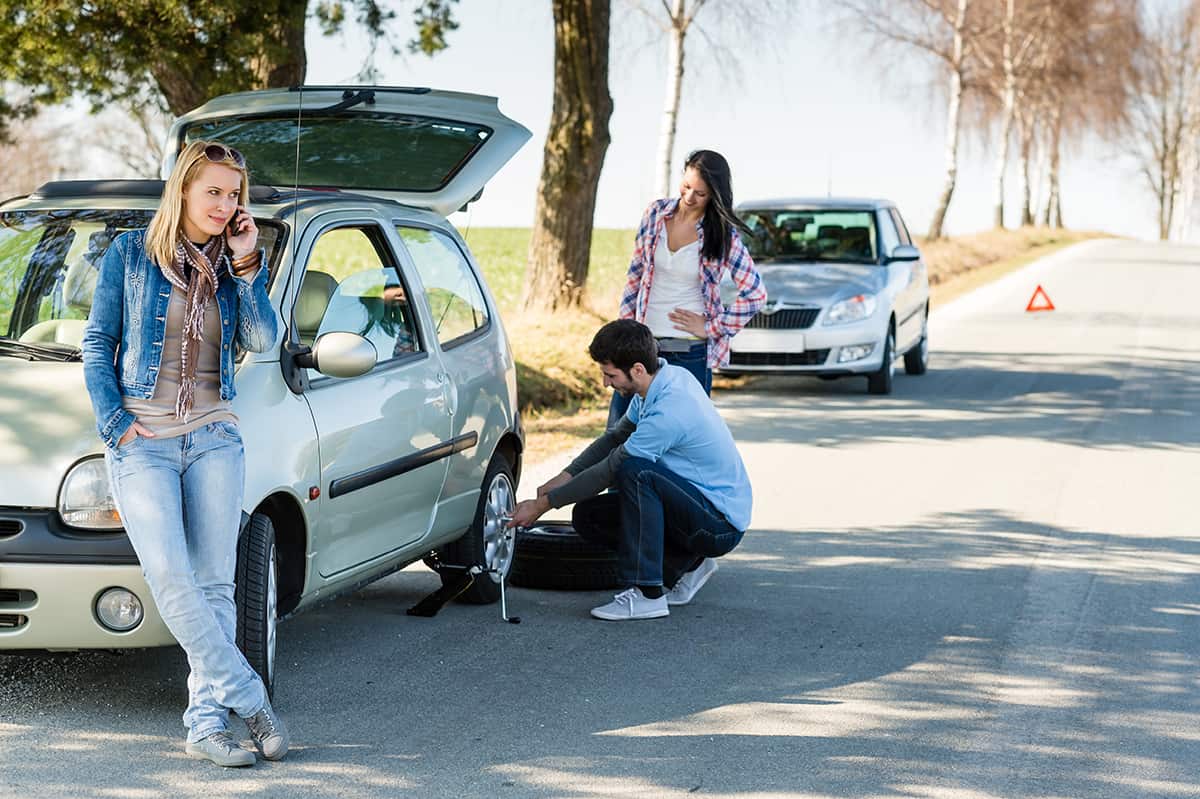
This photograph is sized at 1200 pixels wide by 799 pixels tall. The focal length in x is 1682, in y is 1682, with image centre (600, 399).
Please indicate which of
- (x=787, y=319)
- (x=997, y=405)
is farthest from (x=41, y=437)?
(x=997, y=405)

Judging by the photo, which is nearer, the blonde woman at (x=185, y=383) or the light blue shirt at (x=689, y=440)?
the blonde woman at (x=185, y=383)

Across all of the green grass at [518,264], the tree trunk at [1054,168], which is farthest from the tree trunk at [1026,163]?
the green grass at [518,264]

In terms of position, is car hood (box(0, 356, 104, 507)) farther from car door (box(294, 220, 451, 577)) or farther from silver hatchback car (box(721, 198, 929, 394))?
silver hatchback car (box(721, 198, 929, 394))

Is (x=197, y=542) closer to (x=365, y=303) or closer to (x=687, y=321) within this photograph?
(x=365, y=303)

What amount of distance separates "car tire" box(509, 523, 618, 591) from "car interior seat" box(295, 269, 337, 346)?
6.08 ft

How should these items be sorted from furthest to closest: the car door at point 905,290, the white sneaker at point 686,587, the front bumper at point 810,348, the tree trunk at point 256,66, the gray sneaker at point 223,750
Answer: the car door at point 905,290 → the front bumper at point 810,348 → the tree trunk at point 256,66 → the white sneaker at point 686,587 → the gray sneaker at point 223,750

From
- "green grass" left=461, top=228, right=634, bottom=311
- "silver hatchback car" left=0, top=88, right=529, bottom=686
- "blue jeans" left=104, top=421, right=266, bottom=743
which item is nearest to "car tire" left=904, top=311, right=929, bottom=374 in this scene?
"green grass" left=461, top=228, right=634, bottom=311

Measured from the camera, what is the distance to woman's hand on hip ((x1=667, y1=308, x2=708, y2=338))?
7949mm

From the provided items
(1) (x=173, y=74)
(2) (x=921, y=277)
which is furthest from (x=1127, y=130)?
(1) (x=173, y=74)

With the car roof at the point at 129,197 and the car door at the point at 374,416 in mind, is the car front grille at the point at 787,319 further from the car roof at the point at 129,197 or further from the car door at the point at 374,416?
the car roof at the point at 129,197

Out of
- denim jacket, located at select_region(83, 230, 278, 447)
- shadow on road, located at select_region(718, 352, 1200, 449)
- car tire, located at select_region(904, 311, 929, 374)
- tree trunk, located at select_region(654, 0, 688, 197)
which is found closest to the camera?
denim jacket, located at select_region(83, 230, 278, 447)

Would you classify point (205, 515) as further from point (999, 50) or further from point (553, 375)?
point (999, 50)

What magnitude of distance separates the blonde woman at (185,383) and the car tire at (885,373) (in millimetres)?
11004

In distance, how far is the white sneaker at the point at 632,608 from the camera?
23.4ft
